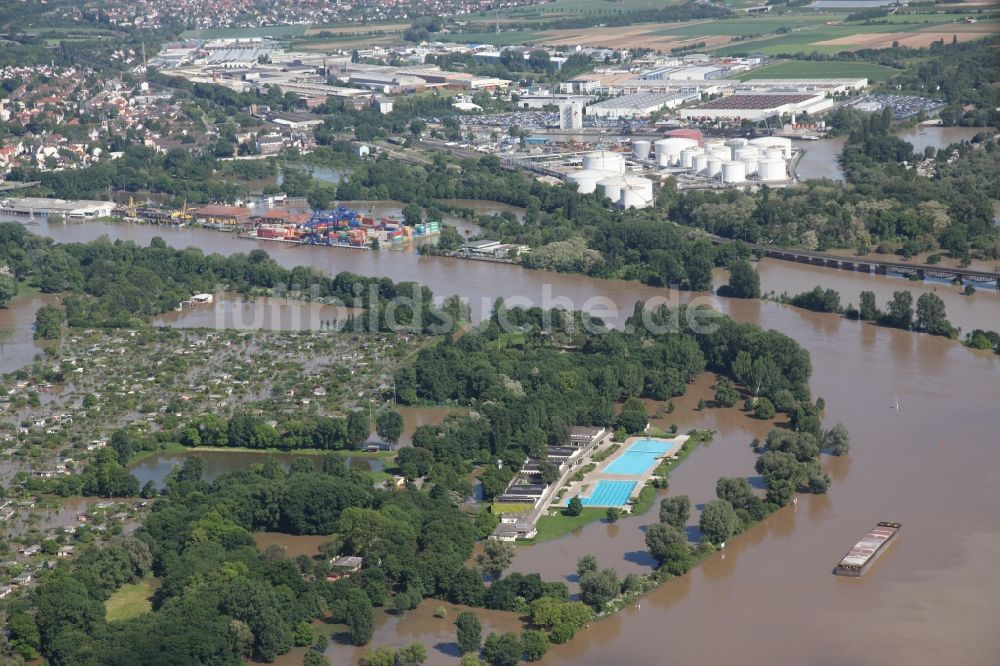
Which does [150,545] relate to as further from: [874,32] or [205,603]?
[874,32]

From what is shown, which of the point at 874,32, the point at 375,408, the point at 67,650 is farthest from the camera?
the point at 874,32

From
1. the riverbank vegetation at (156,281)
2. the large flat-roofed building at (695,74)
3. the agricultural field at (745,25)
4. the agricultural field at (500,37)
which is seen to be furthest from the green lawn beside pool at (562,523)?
the agricultural field at (745,25)

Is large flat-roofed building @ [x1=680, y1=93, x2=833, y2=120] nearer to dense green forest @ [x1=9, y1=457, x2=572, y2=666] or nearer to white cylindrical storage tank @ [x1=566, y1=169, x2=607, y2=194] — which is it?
white cylindrical storage tank @ [x1=566, y1=169, x2=607, y2=194]

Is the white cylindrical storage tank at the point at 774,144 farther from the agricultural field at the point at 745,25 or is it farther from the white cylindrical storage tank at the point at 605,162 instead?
the agricultural field at the point at 745,25

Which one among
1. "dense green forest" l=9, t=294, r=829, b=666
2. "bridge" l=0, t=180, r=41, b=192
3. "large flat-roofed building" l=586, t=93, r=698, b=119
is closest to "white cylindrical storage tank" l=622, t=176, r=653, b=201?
"dense green forest" l=9, t=294, r=829, b=666

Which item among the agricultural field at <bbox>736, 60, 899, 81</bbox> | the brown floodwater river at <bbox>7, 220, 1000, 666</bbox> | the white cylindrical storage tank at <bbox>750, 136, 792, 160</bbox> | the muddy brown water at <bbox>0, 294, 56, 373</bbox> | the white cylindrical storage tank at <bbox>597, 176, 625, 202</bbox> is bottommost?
the brown floodwater river at <bbox>7, 220, 1000, 666</bbox>

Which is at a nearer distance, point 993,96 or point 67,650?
point 67,650

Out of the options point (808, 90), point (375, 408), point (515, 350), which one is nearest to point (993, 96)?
point (808, 90)
